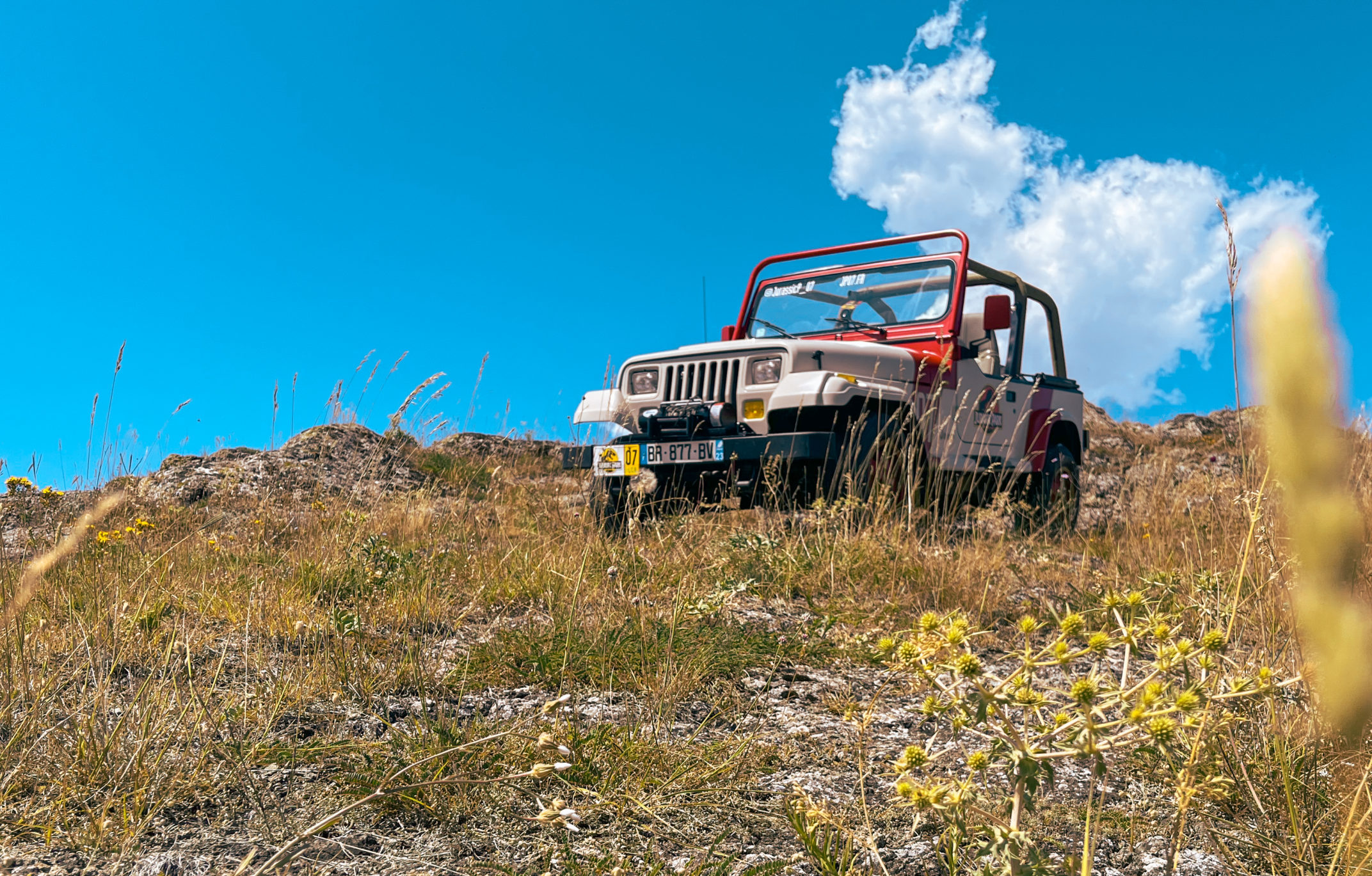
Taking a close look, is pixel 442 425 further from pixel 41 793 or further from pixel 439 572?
pixel 41 793

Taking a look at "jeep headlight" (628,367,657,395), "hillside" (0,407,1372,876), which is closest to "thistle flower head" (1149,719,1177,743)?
"hillside" (0,407,1372,876)

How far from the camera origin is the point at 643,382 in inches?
236

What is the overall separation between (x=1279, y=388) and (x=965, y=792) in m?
0.90

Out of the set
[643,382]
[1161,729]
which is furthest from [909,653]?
[643,382]

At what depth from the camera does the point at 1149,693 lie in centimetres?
94

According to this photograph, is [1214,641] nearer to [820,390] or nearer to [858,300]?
[820,390]

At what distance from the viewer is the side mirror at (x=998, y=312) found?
18.0 ft

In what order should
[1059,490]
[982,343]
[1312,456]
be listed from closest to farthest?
[1312,456], [982,343], [1059,490]

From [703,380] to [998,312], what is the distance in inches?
73.7

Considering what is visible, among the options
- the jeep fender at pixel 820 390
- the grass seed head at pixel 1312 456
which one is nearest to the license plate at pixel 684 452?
the jeep fender at pixel 820 390

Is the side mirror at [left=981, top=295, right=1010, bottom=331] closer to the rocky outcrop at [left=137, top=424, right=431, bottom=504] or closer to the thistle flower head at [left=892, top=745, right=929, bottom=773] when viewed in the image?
the rocky outcrop at [left=137, top=424, right=431, bottom=504]

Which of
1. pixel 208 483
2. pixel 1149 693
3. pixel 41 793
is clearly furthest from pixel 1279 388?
pixel 208 483

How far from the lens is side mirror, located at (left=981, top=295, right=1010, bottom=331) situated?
5.48 m

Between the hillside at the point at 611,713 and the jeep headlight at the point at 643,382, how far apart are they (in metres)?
2.32
